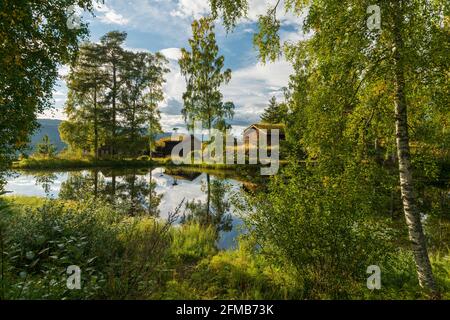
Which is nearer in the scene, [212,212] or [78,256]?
[78,256]

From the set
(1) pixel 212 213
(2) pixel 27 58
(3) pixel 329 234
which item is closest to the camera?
(3) pixel 329 234

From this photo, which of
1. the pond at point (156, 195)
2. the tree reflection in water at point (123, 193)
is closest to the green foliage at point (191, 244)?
the pond at point (156, 195)

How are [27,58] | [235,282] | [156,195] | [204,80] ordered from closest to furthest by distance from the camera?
Answer: [235,282], [27,58], [156,195], [204,80]

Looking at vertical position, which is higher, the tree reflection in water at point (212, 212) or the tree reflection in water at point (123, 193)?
the tree reflection in water at point (123, 193)

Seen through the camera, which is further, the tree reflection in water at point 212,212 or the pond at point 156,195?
the pond at point 156,195

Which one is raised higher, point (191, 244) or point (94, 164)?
point (94, 164)

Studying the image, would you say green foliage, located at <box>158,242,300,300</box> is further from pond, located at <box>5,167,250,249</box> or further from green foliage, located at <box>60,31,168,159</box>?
green foliage, located at <box>60,31,168,159</box>

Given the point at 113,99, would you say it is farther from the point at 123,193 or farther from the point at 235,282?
the point at 235,282

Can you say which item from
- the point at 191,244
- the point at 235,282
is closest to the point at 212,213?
the point at 191,244

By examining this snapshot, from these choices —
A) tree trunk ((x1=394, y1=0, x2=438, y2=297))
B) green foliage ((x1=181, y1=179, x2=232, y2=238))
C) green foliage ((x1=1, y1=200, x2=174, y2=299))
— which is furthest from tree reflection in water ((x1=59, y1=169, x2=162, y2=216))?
tree trunk ((x1=394, y1=0, x2=438, y2=297))

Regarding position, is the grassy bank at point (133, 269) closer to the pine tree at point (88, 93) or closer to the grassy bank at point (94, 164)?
the grassy bank at point (94, 164)

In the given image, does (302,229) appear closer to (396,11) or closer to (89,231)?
(396,11)

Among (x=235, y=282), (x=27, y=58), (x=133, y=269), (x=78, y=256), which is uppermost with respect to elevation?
(x=27, y=58)
